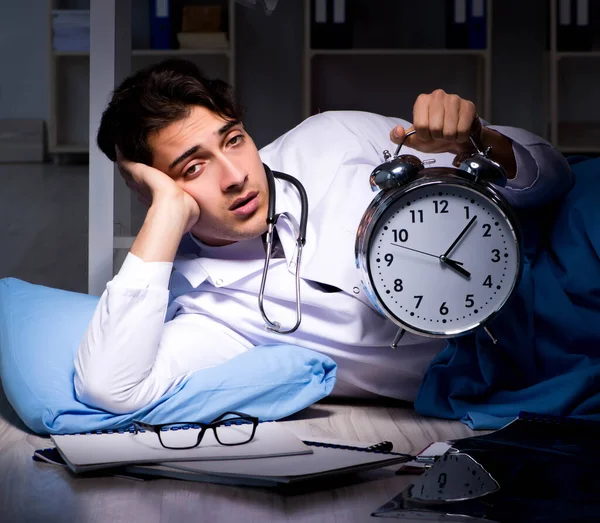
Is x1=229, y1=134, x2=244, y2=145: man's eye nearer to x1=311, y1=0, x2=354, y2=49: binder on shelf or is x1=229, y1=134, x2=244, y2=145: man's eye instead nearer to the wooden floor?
the wooden floor

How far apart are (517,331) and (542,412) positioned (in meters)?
0.14

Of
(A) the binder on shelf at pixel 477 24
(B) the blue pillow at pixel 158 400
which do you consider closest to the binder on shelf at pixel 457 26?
(A) the binder on shelf at pixel 477 24

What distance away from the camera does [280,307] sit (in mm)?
1671

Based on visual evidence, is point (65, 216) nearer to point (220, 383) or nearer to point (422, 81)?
point (422, 81)

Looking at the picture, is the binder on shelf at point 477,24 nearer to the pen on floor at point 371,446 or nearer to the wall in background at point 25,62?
the wall in background at point 25,62

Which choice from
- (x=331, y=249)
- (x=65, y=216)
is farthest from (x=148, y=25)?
(x=331, y=249)

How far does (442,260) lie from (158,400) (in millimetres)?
510

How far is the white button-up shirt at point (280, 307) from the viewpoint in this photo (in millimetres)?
1514

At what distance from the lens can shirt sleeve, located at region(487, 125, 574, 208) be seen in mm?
1556

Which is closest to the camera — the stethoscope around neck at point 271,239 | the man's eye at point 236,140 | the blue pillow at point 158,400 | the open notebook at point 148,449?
the open notebook at point 148,449

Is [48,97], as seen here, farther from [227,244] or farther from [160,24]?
[227,244]

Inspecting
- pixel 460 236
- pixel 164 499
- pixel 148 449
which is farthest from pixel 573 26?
pixel 164 499

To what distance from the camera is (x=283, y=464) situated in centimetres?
116

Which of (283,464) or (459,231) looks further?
(459,231)
